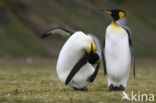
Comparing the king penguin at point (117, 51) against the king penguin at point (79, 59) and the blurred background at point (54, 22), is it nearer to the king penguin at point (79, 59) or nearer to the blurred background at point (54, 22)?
the king penguin at point (79, 59)

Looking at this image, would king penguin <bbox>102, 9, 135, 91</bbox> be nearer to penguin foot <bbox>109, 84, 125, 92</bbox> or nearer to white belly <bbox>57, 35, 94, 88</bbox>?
penguin foot <bbox>109, 84, 125, 92</bbox>

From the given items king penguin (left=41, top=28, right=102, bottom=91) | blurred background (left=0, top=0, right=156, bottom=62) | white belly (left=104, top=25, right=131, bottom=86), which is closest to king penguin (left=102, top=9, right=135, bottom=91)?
white belly (left=104, top=25, right=131, bottom=86)

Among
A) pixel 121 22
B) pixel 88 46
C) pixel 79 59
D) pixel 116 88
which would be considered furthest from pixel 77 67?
pixel 121 22

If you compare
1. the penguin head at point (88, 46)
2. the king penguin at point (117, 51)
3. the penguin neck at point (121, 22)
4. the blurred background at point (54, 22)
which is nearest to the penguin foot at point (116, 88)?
the king penguin at point (117, 51)

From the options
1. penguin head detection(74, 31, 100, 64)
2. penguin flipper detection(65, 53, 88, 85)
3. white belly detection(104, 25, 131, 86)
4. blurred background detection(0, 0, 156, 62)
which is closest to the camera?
penguin head detection(74, 31, 100, 64)

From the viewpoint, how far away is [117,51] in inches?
387

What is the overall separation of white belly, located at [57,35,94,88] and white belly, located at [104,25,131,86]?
671 mm

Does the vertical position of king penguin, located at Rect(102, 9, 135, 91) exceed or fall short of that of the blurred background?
it falls short

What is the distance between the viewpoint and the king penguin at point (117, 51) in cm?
980

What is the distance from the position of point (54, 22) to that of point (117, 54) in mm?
49855

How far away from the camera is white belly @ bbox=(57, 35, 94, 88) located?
935 cm

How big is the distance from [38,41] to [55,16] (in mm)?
17745

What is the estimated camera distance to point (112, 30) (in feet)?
32.3

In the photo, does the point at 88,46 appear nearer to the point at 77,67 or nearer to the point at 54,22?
the point at 77,67
